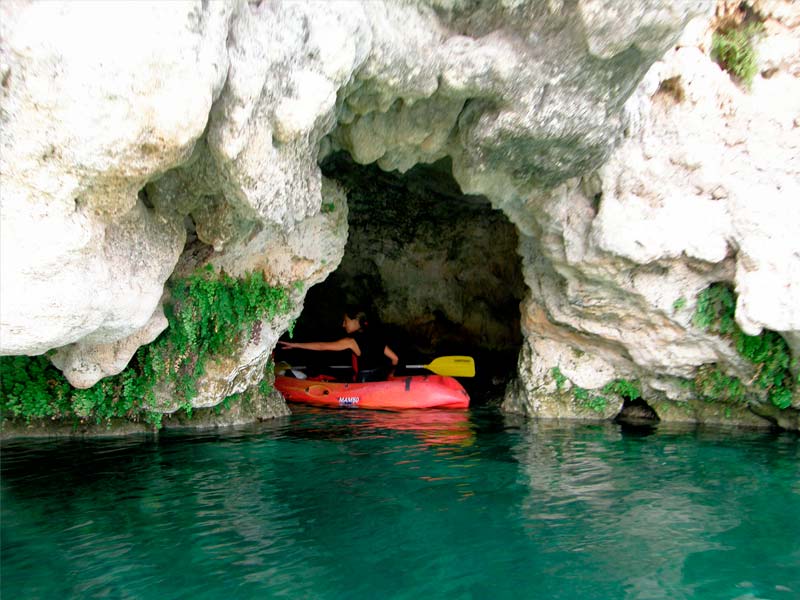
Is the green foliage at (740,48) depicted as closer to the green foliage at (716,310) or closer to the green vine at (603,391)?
the green foliage at (716,310)

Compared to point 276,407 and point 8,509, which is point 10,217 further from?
point 276,407

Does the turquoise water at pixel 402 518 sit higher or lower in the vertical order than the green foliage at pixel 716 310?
lower

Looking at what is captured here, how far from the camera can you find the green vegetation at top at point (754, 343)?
291 inches

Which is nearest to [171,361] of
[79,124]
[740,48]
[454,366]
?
[79,124]

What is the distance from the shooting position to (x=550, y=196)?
7.19 meters

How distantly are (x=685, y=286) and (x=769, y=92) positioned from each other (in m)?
2.36

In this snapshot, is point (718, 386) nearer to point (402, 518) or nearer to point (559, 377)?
point (559, 377)

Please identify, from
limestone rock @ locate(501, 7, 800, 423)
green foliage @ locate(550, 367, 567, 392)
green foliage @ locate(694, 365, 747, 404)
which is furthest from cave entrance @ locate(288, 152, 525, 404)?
green foliage @ locate(694, 365, 747, 404)

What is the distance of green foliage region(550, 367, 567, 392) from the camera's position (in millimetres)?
9023

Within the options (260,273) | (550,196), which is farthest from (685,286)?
(260,273)

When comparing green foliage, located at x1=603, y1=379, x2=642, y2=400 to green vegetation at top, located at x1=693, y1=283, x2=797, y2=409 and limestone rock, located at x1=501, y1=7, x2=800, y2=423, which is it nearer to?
A: green vegetation at top, located at x1=693, y1=283, x2=797, y2=409

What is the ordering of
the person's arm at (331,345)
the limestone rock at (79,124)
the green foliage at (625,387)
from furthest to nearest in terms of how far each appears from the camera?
the person's arm at (331,345) → the green foliage at (625,387) → the limestone rock at (79,124)

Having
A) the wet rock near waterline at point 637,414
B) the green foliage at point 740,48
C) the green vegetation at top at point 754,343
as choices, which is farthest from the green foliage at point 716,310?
the green foliage at point 740,48

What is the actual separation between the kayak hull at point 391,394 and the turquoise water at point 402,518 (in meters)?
2.57
